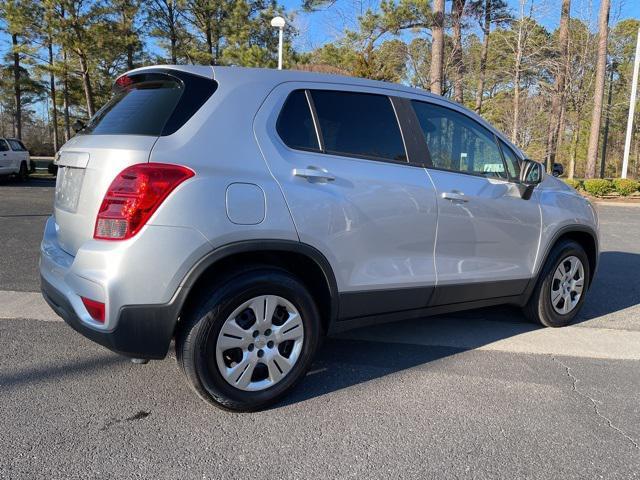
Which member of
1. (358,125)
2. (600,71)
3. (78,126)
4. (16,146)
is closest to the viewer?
(358,125)

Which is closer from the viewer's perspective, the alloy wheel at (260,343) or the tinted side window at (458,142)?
the alloy wheel at (260,343)

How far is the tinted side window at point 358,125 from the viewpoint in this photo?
3.19 m

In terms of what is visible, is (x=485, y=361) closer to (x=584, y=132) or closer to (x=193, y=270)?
(x=193, y=270)

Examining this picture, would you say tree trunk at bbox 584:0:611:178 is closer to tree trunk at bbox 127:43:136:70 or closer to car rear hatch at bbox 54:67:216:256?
tree trunk at bbox 127:43:136:70

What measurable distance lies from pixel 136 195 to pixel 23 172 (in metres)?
20.3

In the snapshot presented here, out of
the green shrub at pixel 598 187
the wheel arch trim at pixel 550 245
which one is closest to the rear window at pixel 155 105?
the wheel arch trim at pixel 550 245

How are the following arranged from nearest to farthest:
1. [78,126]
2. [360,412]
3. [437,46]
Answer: [360,412] → [78,126] → [437,46]

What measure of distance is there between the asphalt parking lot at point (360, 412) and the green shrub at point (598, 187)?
17.3m

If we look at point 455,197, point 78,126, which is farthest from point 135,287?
point 455,197

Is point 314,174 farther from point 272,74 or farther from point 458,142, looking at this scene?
point 458,142

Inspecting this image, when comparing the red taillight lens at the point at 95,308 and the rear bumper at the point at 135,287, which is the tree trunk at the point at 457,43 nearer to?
the rear bumper at the point at 135,287

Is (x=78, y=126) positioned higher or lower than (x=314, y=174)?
higher

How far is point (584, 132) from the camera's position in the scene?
37.3 meters

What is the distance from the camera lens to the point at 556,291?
4504 millimetres
